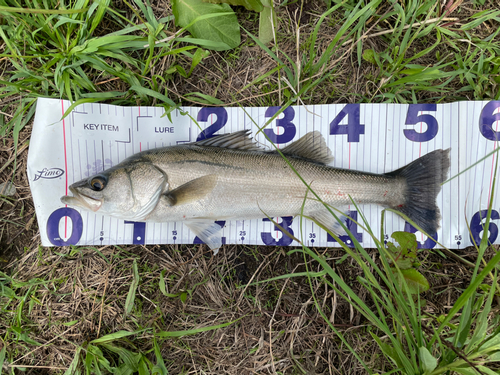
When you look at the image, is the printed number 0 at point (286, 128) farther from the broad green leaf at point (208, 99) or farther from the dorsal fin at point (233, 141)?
the broad green leaf at point (208, 99)

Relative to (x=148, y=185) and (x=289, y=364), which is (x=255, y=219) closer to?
(x=148, y=185)

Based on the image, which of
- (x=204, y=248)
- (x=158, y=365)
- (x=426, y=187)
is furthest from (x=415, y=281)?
(x=158, y=365)

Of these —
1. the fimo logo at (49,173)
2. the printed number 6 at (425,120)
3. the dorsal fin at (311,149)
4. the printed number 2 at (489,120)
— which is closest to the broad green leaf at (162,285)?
the fimo logo at (49,173)

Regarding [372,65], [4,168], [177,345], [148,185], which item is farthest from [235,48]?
[177,345]

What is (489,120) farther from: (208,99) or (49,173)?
(49,173)

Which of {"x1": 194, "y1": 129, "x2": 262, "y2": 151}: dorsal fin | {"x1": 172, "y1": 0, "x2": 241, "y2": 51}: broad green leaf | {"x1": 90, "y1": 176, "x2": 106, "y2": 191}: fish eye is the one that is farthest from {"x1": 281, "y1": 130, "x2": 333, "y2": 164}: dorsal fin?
{"x1": 90, "y1": 176, "x2": 106, "y2": 191}: fish eye

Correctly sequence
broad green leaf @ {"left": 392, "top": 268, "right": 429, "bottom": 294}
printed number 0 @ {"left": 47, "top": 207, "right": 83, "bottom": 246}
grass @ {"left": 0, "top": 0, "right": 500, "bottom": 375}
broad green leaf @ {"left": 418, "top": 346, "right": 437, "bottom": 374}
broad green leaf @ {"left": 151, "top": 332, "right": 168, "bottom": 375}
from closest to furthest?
broad green leaf @ {"left": 418, "top": 346, "right": 437, "bottom": 374}, broad green leaf @ {"left": 392, "top": 268, "right": 429, "bottom": 294}, broad green leaf @ {"left": 151, "top": 332, "right": 168, "bottom": 375}, grass @ {"left": 0, "top": 0, "right": 500, "bottom": 375}, printed number 0 @ {"left": 47, "top": 207, "right": 83, "bottom": 246}

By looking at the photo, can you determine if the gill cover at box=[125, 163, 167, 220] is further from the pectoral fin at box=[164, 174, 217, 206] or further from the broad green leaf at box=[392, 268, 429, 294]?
the broad green leaf at box=[392, 268, 429, 294]
